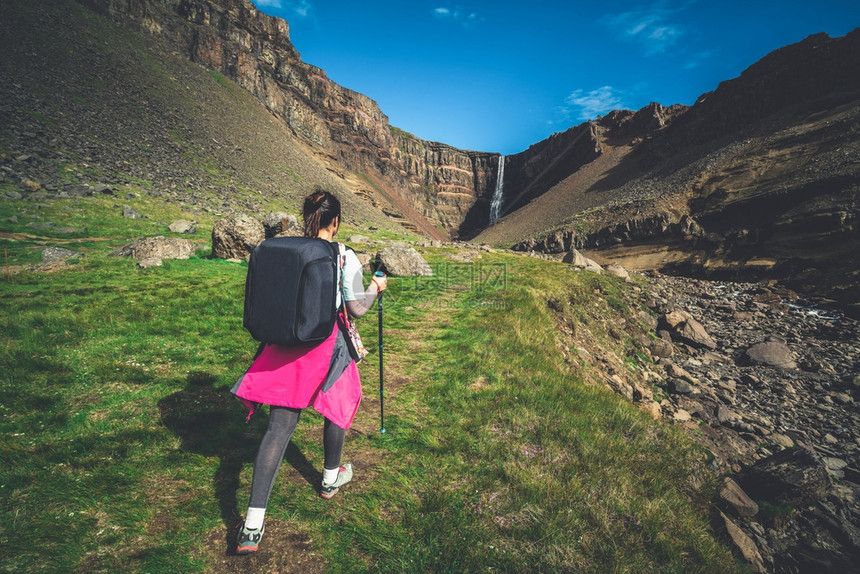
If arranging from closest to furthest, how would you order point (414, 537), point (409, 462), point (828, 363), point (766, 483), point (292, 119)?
point (414, 537)
point (409, 462)
point (766, 483)
point (828, 363)
point (292, 119)

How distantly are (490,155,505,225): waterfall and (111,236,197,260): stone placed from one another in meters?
133

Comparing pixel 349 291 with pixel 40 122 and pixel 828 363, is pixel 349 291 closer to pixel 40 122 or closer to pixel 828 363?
pixel 828 363

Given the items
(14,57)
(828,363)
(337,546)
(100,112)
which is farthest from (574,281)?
(14,57)

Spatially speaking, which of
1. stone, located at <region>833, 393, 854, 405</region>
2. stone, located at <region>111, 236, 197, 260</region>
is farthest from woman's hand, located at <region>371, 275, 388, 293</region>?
stone, located at <region>833, 393, 854, 405</region>

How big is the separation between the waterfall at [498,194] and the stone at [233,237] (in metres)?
131

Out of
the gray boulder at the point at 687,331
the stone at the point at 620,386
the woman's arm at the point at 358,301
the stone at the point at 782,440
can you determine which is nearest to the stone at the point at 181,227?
the woman's arm at the point at 358,301

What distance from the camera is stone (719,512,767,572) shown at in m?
3.48

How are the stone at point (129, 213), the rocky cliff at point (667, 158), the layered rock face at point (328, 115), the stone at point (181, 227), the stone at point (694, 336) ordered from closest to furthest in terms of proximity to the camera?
the stone at point (694, 336)
the stone at point (181, 227)
the stone at point (129, 213)
the rocky cliff at point (667, 158)
the layered rock face at point (328, 115)

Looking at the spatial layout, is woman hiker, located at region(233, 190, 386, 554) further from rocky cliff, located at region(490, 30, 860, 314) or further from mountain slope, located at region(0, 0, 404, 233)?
rocky cliff, located at region(490, 30, 860, 314)

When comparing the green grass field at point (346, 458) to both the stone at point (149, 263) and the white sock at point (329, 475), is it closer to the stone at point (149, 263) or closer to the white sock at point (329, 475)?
the white sock at point (329, 475)

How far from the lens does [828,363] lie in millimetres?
14648

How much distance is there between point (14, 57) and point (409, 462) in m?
62.1

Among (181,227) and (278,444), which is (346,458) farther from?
(181,227)

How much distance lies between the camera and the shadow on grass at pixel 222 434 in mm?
3346
